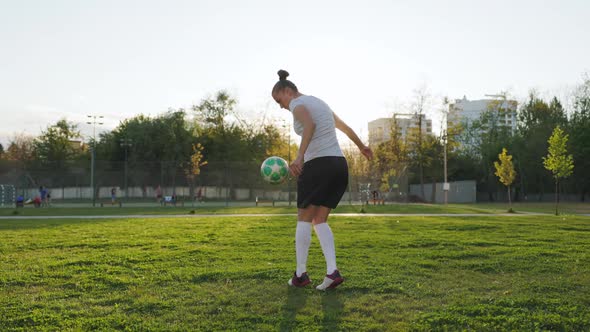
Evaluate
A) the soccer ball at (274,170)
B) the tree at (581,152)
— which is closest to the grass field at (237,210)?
the soccer ball at (274,170)

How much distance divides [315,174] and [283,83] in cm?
99

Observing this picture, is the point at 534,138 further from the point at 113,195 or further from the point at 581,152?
the point at 113,195

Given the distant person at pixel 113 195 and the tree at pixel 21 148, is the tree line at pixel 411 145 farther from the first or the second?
the distant person at pixel 113 195

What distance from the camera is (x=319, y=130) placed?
452 cm

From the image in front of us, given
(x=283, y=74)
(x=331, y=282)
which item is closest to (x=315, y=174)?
(x=331, y=282)

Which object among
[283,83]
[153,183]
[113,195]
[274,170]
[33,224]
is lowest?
[33,224]

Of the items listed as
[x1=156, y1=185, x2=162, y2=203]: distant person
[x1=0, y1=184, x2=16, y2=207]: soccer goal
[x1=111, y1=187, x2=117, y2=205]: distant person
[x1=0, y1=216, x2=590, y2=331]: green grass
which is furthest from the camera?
[x1=156, y1=185, x2=162, y2=203]: distant person

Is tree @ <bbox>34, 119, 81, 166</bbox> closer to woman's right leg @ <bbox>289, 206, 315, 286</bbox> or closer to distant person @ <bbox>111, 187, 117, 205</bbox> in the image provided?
distant person @ <bbox>111, 187, 117, 205</bbox>

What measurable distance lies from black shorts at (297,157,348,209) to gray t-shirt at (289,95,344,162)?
0.06 meters

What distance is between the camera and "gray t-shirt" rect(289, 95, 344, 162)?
4473 mm

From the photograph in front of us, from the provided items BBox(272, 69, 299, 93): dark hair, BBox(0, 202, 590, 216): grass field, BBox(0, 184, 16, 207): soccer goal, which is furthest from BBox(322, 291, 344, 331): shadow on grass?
BBox(0, 184, 16, 207): soccer goal

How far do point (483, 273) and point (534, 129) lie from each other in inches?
2277

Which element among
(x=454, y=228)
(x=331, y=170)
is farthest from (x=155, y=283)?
(x=454, y=228)

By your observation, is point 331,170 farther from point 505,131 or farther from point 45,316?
point 505,131
